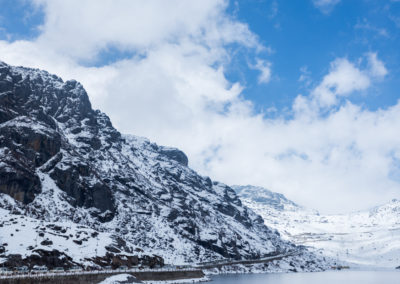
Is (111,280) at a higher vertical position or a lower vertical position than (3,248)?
lower

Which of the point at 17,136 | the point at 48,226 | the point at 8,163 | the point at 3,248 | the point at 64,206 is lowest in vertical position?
the point at 3,248

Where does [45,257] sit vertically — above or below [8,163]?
below

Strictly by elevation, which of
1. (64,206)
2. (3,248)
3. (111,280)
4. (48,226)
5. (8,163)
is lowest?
(111,280)

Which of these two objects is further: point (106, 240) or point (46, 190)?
point (46, 190)

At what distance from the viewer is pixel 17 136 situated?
652ft

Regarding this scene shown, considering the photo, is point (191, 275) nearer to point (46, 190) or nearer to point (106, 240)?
point (106, 240)

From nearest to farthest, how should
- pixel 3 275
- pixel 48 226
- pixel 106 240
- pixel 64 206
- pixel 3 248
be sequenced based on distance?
pixel 3 275, pixel 3 248, pixel 48 226, pixel 106 240, pixel 64 206

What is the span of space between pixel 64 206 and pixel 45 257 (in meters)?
91.8

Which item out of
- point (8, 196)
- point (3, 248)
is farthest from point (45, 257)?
point (8, 196)

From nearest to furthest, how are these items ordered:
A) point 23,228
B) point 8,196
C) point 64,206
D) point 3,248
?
point 3,248 → point 23,228 → point 8,196 → point 64,206

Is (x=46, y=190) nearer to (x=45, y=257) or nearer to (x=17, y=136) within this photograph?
(x=17, y=136)

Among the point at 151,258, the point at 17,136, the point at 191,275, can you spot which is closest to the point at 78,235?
the point at 151,258

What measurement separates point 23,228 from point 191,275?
70.1m


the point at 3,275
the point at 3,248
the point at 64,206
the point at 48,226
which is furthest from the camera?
the point at 64,206
